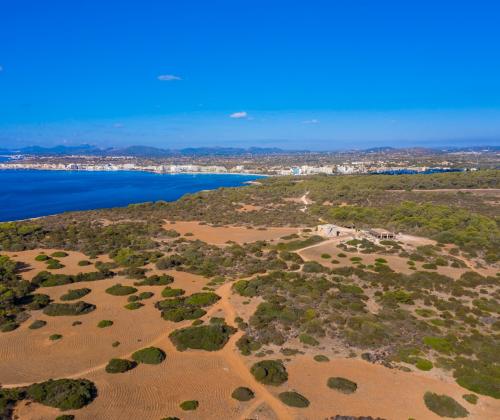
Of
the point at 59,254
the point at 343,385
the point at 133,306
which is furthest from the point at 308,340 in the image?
the point at 59,254

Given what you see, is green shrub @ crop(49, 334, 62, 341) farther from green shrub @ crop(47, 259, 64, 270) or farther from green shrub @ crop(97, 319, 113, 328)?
green shrub @ crop(47, 259, 64, 270)

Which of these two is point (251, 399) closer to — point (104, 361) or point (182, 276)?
point (104, 361)

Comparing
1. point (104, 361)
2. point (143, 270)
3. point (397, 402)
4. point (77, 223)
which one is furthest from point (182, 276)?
point (77, 223)

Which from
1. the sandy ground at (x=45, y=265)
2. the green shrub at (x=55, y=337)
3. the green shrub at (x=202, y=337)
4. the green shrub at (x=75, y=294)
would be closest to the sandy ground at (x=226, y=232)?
the sandy ground at (x=45, y=265)

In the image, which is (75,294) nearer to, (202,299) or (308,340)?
(202,299)

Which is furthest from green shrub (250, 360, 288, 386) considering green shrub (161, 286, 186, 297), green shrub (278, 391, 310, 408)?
green shrub (161, 286, 186, 297)

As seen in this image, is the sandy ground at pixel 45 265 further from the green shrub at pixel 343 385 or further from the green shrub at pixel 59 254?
the green shrub at pixel 343 385
